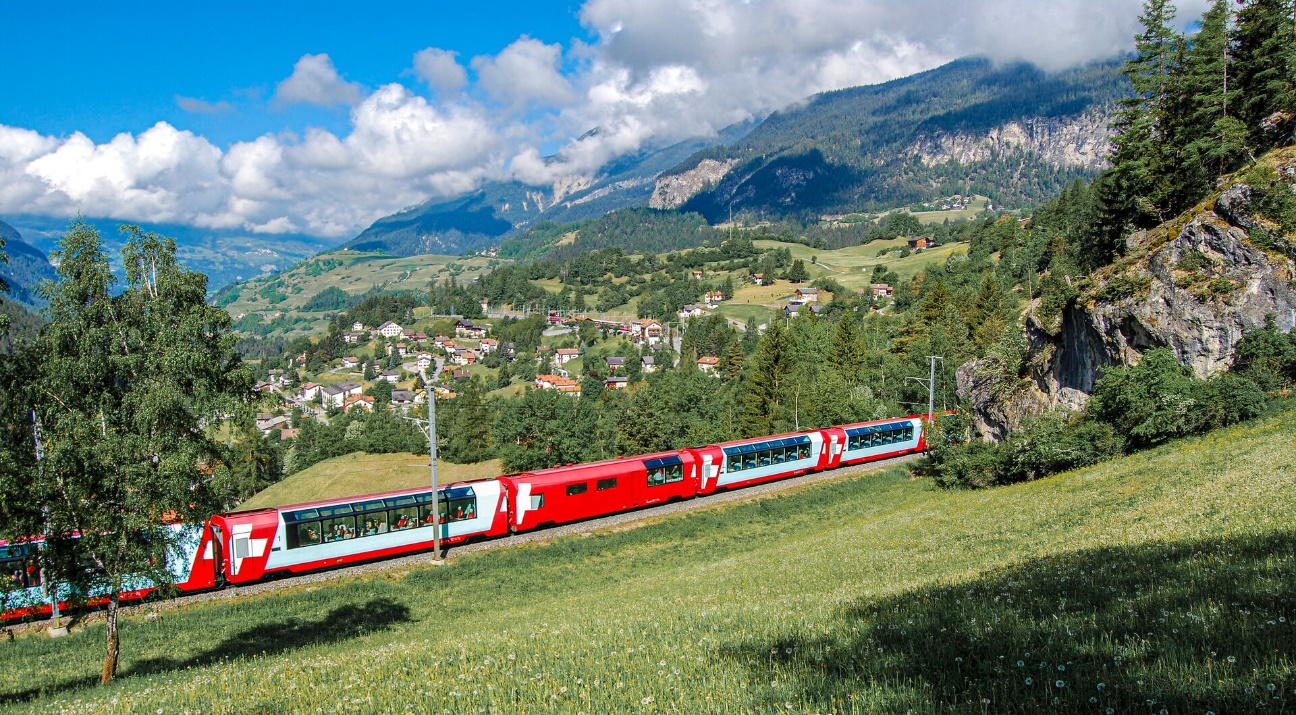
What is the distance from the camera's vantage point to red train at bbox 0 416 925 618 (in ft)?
85.7

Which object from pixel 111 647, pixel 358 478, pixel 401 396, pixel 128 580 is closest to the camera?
pixel 128 580

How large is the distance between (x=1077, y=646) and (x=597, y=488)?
30.7 meters

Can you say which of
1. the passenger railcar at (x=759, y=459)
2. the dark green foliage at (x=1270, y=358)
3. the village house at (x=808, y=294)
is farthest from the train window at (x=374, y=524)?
the village house at (x=808, y=294)

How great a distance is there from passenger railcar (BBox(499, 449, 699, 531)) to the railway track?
569 mm

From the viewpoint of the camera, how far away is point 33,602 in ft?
73.0

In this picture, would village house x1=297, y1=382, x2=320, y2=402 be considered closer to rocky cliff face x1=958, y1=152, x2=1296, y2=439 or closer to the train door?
the train door

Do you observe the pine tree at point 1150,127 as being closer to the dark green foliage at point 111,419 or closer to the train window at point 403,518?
the train window at point 403,518

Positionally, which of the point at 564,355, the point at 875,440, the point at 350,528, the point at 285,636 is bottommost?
the point at 285,636

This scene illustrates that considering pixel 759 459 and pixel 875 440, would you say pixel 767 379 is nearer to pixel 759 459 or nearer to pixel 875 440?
pixel 875 440

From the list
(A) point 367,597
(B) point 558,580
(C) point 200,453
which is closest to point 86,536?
(C) point 200,453

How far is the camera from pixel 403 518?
99.5ft

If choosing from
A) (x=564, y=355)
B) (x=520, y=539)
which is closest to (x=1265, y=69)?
(x=520, y=539)

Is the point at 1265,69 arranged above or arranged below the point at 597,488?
above

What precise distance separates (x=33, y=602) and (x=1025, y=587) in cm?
2889
